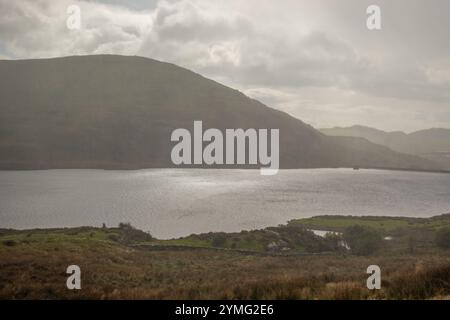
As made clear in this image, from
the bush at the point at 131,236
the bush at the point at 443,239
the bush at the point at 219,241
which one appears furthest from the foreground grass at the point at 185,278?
the bush at the point at 443,239

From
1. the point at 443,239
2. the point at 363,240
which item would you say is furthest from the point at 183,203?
the point at 443,239

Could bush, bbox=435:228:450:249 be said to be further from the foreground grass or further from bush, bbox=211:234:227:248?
bush, bbox=211:234:227:248

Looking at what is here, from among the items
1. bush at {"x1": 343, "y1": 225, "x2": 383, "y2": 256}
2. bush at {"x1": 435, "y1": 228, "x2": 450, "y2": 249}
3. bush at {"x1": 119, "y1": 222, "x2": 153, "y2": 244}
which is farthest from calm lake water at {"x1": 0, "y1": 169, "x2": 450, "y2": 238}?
bush at {"x1": 435, "y1": 228, "x2": 450, "y2": 249}

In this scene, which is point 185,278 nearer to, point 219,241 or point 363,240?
point 219,241

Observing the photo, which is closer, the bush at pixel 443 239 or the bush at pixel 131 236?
the bush at pixel 131 236

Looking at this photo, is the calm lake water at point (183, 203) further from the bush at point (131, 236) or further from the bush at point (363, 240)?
the bush at point (363, 240)

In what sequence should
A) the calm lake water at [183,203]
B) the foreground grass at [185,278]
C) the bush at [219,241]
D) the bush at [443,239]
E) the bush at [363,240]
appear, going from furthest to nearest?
the calm lake water at [183,203]
the bush at [443,239]
the bush at [363,240]
the bush at [219,241]
the foreground grass at [185,278]
